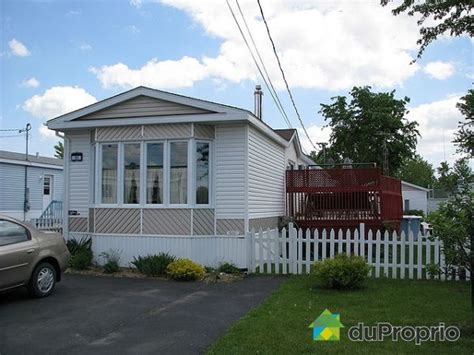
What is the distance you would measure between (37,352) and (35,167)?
68.6ft

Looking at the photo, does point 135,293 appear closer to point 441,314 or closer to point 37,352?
point 37,352

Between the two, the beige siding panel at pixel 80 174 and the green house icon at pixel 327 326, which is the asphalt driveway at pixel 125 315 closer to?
the green house icon at pixel 327 326

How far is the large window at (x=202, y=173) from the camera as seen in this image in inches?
454

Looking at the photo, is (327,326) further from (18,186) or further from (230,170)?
(18,186)

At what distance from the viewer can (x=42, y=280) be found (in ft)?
27.0

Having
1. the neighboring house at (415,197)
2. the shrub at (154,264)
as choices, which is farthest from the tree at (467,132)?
the neighboring house at (415,197)

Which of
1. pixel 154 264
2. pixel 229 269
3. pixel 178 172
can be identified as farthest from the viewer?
pixel 178 172

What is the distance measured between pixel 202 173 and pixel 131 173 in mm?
1842

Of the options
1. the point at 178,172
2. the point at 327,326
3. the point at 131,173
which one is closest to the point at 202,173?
the point at 178,172

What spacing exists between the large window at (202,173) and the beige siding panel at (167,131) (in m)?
0.46

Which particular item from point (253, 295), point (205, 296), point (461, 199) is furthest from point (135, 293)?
point (461, 199)

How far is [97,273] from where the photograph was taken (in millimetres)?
11219

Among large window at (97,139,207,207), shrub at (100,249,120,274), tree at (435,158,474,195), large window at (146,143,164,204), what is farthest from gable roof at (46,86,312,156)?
tree at (435,158,474,195)

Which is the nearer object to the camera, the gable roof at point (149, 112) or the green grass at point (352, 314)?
the green grass at point (352, 314)
